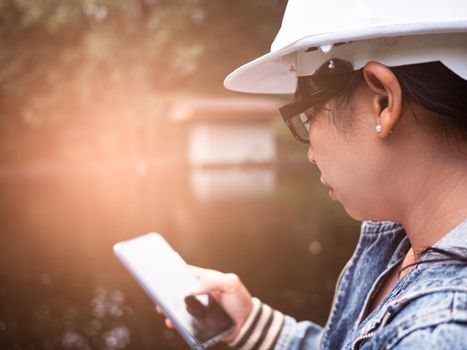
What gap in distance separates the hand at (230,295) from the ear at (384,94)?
689 millimetres

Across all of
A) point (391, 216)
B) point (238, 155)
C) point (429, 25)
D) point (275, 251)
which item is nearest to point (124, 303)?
point (275, 251)

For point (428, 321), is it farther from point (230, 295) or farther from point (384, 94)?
point (230, 295)

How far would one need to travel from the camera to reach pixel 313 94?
835 mm

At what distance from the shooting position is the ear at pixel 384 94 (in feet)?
2.27

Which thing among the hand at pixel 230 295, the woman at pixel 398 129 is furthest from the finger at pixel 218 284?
the woman at pixel 398 129

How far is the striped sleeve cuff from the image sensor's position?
4.00 ft

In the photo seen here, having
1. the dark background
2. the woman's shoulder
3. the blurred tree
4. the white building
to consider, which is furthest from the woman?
the blurred tree

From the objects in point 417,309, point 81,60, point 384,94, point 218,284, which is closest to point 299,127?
point 384,94

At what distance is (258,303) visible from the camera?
1281mm

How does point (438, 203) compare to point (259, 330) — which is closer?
point (438, 203)

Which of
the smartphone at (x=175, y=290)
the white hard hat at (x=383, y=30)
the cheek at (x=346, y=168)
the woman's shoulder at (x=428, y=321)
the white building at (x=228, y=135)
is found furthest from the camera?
the white building at (x=228, y=135)

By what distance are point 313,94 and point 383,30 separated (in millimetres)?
194

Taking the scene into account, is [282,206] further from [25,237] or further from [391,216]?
[391,216]

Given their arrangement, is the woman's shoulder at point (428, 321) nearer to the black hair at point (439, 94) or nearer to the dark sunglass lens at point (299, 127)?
the black hair at point (439, 94)
